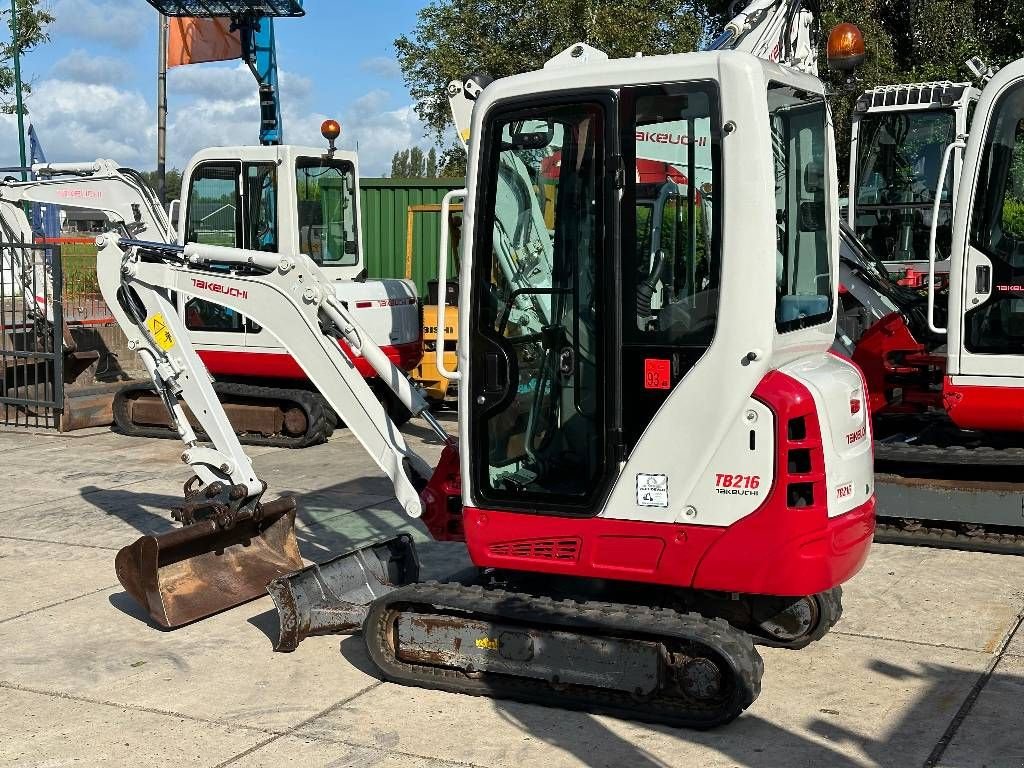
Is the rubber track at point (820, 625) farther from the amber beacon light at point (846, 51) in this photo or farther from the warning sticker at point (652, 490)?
the amber beacon light at point (846, 51)

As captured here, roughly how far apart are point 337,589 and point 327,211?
7.58 m

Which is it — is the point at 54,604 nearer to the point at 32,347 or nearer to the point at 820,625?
the point at 820,625

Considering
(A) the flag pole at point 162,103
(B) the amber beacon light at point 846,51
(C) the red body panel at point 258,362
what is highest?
(A) the flag pole at point 162,103

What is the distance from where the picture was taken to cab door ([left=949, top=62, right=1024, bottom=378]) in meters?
8.20

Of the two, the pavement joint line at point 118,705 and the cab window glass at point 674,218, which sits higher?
the cab window glass at point 674,218

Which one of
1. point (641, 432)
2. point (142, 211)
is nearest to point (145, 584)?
point (641, 432)

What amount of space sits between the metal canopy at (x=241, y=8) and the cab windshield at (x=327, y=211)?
5501mm

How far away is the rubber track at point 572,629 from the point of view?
5.32m

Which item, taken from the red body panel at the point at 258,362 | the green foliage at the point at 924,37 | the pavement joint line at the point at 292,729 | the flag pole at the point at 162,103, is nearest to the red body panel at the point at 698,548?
the pavement joint line at the point at 292,729

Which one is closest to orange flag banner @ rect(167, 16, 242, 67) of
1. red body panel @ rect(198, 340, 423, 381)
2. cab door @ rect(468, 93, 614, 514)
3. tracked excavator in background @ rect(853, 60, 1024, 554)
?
red body panel @ rect(198, 340, 423, 381)

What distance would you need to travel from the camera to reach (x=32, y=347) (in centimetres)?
1543

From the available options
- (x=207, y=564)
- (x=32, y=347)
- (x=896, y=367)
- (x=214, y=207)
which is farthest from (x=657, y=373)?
(x=32, y=347)

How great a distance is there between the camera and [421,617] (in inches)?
233

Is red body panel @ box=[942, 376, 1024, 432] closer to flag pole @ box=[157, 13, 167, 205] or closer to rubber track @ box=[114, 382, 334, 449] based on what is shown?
rubber track @ box=[114, 382, 334, 449]
